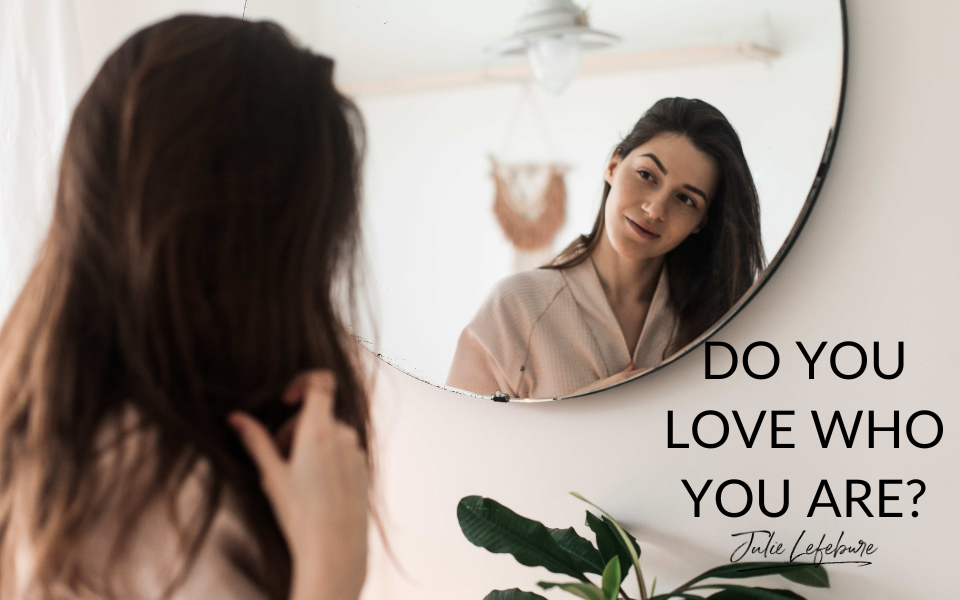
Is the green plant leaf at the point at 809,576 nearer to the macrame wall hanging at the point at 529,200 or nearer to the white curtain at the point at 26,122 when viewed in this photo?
the macrame wall hanging at the point at 529,200

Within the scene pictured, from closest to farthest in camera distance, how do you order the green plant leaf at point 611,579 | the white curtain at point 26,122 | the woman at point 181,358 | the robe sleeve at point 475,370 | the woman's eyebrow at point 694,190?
the woman at point 181,358
the green plant leaf at point 611,579
the woman's eyebrow at point 694,190
the robe sleeve at point 475,370
the white curtain at point 26,122

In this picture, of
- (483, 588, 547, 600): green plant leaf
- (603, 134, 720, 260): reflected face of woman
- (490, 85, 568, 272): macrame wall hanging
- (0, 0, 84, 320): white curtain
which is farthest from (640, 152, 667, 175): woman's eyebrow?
(0, 0, 84, 320): white curtain

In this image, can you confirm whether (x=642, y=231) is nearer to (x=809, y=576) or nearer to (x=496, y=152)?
(x=496, y=152)

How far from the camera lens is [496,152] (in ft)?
3.30

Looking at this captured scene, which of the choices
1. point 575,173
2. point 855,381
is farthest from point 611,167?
point 855,381

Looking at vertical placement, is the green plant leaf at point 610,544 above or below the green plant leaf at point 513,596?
above

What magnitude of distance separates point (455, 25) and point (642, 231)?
0.40 m

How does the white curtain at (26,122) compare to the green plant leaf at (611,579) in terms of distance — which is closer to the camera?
the green plant leaf at (611,579)

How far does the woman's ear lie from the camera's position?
36.6 inches

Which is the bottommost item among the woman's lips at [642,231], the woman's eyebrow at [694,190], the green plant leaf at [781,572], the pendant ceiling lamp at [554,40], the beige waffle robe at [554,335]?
the green plant leaf at [781,572]

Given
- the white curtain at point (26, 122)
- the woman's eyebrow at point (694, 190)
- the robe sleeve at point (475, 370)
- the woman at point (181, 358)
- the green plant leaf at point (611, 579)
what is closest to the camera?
the woman at point (181, 358)

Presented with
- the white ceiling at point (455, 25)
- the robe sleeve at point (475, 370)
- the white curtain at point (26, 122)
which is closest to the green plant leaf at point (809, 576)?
the robe sleeve at point (475, 370)

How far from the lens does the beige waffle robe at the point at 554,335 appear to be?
0.96 metres
